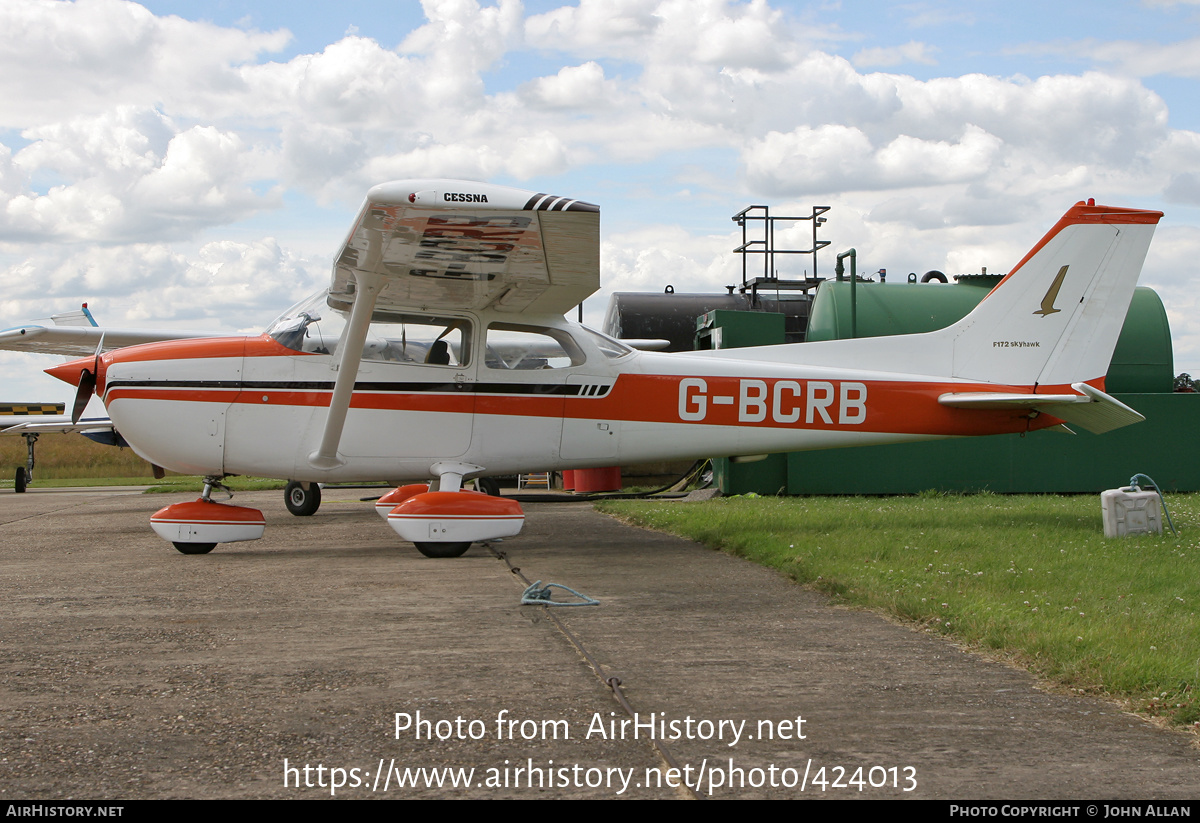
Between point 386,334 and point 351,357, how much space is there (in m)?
0.78

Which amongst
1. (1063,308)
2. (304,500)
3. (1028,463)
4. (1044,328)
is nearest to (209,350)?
(304,500)

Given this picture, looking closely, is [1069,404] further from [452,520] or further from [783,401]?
[452,520]

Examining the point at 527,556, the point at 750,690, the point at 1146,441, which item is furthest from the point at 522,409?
the point at 1146,441

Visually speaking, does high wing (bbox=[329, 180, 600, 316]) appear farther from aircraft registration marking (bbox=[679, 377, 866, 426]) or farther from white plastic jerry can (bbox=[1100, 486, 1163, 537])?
white plastic jerry can (bbox=[1100, 486, 1163, 537])

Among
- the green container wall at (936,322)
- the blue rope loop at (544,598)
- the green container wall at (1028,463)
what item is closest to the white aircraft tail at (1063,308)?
the green container wall at (1028,463)

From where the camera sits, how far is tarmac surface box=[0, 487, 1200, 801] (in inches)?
99.0

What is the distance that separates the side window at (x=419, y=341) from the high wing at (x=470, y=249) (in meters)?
0.13

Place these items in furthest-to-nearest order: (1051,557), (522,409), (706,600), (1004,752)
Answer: (522,409) → (1051,557) → (706,600) → (1004,752)

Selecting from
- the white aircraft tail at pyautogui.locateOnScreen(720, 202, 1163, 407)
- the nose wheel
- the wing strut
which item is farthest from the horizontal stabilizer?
the nose wheel

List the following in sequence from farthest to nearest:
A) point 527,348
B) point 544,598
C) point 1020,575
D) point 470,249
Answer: point 527,348
point 470,249
point 1020,575
point 544,598

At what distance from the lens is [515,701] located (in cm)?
323

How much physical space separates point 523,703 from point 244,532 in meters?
4.68

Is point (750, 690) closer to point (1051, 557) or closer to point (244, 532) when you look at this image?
point (1051, 557)

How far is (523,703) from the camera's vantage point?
3215 millimetres
